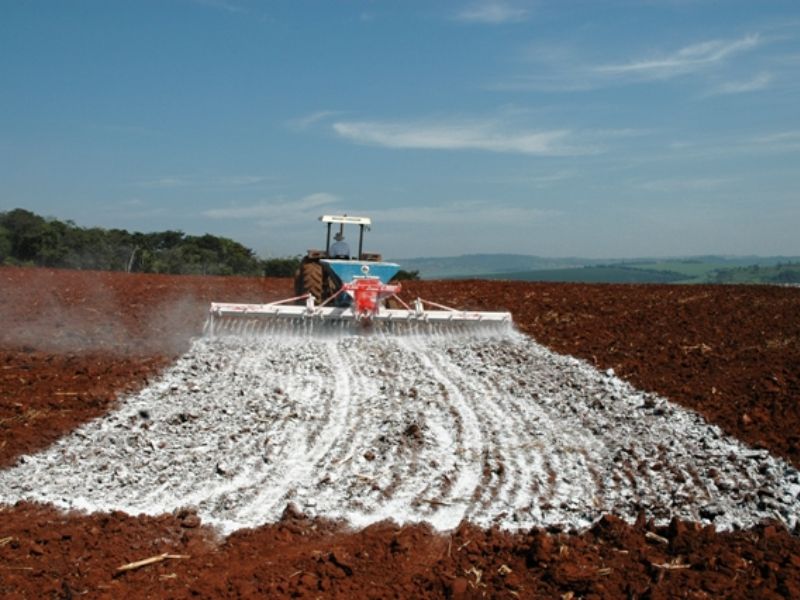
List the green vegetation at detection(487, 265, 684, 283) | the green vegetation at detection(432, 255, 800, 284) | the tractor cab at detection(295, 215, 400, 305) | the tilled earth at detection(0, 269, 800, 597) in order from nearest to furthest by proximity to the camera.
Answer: the tilled earth at detection(0, 269, 800, 597)
the tractor cab at detection(295, 215, 400, 305)
the green vegetation at detection(487, 265, 684, 283)
the green vegetation at detection(432, 255, 800, 284)

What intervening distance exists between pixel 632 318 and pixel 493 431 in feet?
27.8

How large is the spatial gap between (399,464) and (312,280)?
8446 mm

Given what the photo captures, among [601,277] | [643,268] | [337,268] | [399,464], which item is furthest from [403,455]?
[643,268]

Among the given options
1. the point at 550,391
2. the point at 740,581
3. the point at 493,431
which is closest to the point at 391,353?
the point at 550,391

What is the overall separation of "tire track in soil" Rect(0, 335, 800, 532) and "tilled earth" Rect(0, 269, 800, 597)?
1.1 inches

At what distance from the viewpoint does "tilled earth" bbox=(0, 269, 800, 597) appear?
4344mm

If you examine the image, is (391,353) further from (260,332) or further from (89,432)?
(89,432)

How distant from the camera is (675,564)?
441 centimetres

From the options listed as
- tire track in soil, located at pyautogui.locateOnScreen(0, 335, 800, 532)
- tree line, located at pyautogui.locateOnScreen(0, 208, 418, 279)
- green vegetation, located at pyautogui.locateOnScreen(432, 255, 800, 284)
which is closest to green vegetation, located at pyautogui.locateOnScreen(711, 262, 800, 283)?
green vegetation, located at pyautogui.locateOnScreen(432, 255, 800, 284)

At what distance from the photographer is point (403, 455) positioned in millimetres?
6777

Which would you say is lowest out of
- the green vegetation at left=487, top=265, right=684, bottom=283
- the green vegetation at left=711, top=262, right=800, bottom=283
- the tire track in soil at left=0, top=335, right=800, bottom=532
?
the tire track in soil at left=0, top=335, right=800, bottom=532

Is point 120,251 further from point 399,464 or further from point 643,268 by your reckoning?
point 643,268

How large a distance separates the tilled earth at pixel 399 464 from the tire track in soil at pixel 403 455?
28 mm

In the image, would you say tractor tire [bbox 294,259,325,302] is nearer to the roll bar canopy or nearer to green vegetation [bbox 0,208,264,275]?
the roll bar canopy
